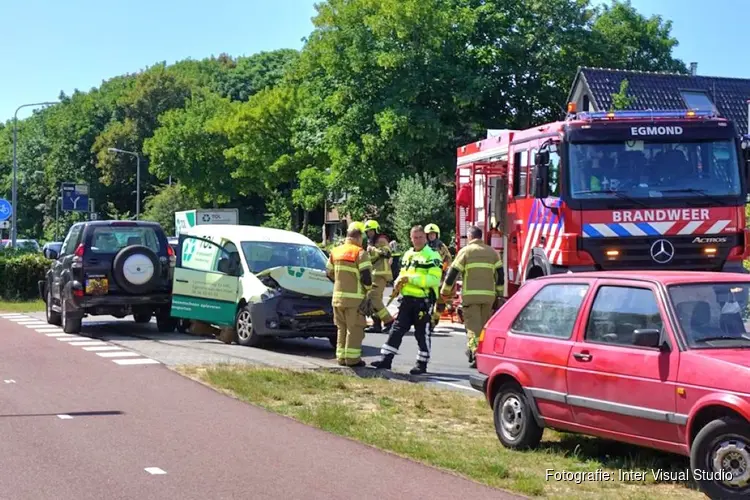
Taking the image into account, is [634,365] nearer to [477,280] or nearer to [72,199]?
[477,280]

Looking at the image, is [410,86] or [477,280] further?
[410,86]

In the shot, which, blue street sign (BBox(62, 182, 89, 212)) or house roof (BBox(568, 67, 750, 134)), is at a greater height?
house roof (BBox(568, 67, 750, 134))

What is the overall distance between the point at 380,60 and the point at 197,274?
87.6 ft

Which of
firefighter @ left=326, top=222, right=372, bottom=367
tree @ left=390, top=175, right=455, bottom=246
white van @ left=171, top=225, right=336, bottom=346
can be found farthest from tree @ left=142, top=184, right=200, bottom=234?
firefighter @ left=326, top=222, right=372, bottom=367

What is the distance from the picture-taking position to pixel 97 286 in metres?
17.7

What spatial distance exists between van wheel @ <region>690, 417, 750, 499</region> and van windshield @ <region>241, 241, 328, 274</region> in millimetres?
10069

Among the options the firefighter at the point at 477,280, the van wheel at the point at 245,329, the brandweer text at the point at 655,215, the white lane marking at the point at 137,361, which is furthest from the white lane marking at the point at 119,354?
the brandweer text at the point at 655,215

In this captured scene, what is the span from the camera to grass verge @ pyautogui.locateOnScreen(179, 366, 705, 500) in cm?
712

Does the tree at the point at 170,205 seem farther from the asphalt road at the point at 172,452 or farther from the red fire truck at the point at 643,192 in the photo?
the asphalt road at the point at 172,452

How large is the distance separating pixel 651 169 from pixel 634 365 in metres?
7.41

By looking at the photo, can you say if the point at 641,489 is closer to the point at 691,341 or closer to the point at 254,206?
the point at 691,341

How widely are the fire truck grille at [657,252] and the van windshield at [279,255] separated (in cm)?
434

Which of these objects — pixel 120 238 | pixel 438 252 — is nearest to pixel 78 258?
pixel 120 238

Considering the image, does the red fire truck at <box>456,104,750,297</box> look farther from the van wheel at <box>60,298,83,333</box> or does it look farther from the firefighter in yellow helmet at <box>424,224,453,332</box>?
the van wheel at <box>60,298,83,333</box>
